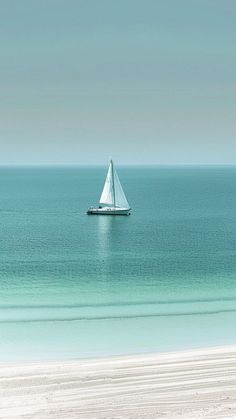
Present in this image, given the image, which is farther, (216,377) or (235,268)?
(235,268)

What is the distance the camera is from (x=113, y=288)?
4144cm

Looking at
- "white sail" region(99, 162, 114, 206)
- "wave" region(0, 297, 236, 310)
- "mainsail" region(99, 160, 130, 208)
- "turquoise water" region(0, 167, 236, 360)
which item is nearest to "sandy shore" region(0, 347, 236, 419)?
"turquoise water" region(0, 167, 236, 360)

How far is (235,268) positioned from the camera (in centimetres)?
4909

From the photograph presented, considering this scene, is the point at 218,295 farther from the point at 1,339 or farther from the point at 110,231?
the point at 110,231

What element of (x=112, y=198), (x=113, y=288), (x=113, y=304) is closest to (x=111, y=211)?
(x=112, y=198)

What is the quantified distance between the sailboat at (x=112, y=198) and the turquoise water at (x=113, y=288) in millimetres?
7238

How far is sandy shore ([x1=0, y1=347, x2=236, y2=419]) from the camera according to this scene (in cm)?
2089

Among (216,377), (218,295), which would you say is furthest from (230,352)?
(218,295)

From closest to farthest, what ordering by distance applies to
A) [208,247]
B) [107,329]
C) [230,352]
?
[230,352] < [107,329] < [208,247]

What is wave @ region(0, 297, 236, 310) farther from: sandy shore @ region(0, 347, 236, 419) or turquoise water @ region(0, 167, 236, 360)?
sandy shore @ region(0, 347, 236, 419)

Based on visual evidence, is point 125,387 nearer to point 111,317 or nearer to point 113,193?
point 111,317

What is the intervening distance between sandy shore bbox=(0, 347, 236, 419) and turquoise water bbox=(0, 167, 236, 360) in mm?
2346

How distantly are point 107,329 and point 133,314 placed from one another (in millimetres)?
3546

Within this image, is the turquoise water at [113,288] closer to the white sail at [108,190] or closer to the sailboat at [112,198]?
the sailboat at [112,198]
